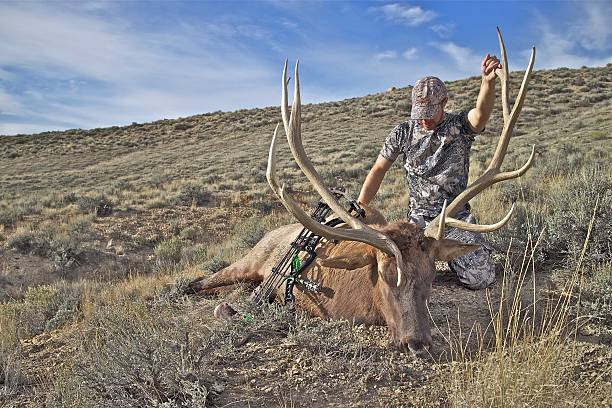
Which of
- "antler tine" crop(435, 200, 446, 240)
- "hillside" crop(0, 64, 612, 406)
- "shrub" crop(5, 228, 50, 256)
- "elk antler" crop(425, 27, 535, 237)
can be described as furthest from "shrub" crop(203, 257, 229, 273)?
"shrub" crop(5, 228, 50, 256)

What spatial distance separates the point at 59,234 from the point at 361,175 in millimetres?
9516

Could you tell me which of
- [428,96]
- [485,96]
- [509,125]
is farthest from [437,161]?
[509,125]

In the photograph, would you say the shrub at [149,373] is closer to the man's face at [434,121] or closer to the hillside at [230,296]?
the hillside at [230,296]

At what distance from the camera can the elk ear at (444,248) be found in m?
3.48

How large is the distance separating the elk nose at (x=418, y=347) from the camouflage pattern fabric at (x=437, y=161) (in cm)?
170

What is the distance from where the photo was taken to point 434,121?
4.79 m

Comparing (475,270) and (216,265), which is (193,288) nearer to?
(216,265)

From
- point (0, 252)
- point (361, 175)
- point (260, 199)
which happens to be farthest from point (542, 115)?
point (0, 252)

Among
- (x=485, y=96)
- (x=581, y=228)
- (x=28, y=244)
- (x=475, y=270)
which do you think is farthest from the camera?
(x=28, y=244)

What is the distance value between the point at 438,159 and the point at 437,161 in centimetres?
2

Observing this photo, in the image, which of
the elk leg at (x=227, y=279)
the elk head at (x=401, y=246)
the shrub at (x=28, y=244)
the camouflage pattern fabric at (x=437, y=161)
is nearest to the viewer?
the elk head at (x=401, y=246)

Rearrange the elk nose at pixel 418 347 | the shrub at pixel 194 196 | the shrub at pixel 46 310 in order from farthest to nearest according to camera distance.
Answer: the shrub at pixel 194 196 < the shrub at pixel 46 310 < the elk nose at pixel 418 347

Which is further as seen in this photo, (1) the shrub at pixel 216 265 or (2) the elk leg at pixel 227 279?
(1) the shrub at pixel 216 265

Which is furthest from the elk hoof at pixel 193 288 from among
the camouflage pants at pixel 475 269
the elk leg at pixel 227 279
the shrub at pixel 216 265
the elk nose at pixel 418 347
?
the elk nose at pixel 418 347
